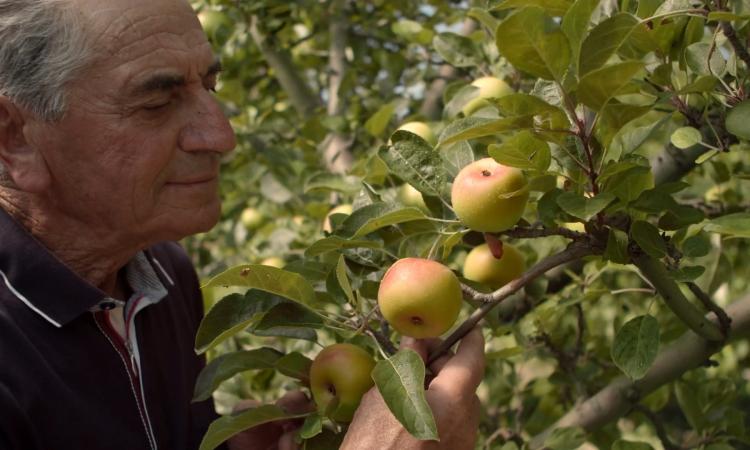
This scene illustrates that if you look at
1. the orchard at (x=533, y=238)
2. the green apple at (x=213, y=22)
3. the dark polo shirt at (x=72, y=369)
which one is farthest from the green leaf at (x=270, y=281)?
the green apple at (x=213, y=22)

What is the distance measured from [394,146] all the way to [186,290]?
2.60 feet

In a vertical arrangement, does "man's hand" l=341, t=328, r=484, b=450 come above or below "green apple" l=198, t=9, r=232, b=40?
below

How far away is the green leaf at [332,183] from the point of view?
64.1 inches

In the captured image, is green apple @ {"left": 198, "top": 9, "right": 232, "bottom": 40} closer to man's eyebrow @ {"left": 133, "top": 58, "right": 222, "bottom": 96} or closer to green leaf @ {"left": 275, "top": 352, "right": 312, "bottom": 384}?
man's eyebrow @ {"left": 133, "top": 58, "right": 222, "bottom": 96}

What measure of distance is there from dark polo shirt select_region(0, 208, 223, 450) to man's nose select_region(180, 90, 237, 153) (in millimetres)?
267

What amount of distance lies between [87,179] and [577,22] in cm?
78

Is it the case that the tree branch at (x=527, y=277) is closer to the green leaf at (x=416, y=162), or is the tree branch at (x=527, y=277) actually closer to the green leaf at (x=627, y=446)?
the green leaf at (x=416, y=162)

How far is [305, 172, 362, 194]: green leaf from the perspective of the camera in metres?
1.63

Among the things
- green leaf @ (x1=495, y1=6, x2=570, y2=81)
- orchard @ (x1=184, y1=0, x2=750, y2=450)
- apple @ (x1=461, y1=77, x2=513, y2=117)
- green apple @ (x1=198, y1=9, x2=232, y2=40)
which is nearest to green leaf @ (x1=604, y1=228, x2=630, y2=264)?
orchard @ (x1=184, y1=0, x2=750, y2=450)

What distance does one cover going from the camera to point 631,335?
1176mm

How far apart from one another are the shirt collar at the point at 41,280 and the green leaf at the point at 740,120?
0.91 meters

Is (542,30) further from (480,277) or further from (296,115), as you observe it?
(296,115)

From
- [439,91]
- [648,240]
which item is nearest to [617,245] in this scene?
[648,240]

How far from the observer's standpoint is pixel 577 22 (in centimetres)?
93
